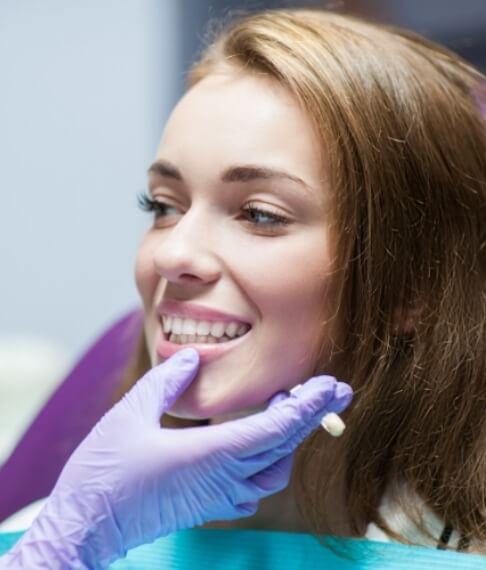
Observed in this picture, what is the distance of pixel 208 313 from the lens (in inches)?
41.8

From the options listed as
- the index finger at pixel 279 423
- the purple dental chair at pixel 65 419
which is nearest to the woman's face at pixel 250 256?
the index finger at pixel 279 423

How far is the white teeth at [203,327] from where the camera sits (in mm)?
1065

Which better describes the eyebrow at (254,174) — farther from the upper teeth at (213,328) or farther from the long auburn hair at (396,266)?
the upper teeth at (213,328)

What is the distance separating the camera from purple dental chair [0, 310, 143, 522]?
157 centimetres

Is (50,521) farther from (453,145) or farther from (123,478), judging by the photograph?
(453,145)

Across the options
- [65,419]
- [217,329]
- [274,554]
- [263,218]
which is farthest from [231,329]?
[65,419]

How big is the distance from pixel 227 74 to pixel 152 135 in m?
1.63

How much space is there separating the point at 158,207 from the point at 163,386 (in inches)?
11.1

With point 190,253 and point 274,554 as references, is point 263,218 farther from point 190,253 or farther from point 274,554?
point 274,554

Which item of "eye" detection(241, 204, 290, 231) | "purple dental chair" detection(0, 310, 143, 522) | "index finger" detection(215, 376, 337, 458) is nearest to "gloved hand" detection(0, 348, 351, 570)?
"index finger" detection(215, 376, 337, 458)

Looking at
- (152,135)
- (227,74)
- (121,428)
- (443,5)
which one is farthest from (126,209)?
(121,428)

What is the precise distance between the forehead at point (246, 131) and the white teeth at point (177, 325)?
0.18 meters

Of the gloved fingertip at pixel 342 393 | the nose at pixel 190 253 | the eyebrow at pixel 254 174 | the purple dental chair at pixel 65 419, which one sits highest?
the eyebrow at pixel 254 174

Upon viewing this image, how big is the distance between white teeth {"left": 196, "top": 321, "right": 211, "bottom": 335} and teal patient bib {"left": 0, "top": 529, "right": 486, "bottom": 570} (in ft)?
0.82
